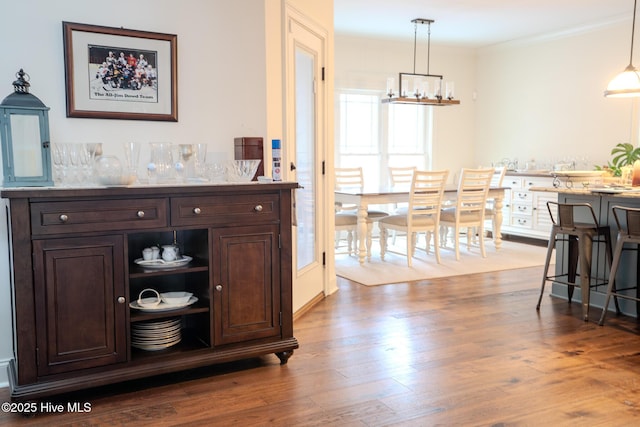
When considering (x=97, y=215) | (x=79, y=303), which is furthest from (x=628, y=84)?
(x=79, y=303)

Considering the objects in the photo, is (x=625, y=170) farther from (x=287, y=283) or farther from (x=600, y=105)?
(x=287, y=283)

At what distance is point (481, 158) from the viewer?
8.63 meters

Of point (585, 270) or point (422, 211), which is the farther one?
point (422, 211)

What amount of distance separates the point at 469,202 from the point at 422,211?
679 mm

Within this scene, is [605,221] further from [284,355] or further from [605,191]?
[284,355]

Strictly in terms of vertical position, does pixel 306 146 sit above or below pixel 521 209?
above

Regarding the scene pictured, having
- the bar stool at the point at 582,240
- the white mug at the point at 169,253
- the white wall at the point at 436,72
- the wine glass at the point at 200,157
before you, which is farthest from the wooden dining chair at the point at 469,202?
the white mug at the point at 169,253

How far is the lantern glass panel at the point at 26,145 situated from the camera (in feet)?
8.17

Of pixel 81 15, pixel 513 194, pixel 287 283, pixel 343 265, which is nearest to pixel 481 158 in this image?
pixel 513 194

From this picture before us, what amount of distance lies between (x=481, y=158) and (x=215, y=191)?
6.61 m

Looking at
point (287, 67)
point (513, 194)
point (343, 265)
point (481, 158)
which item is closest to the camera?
point (287, 67)

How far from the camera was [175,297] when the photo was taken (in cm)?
291

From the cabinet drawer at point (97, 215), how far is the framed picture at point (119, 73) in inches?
23.3

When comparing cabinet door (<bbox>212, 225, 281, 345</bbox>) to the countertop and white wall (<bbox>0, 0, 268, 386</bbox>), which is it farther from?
the countertop
